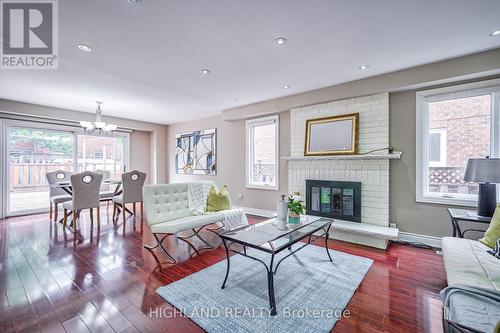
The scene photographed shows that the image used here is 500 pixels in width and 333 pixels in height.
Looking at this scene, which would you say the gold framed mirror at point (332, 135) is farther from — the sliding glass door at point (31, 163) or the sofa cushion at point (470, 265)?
the sliding glass door at point (31, 163)

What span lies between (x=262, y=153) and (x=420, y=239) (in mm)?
3170

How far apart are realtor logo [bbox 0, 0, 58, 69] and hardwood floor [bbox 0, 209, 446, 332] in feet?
8.20

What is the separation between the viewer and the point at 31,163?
5.09 meters

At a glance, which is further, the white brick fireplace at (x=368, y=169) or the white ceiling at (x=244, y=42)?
the white brick fireplace at (x=368, y=169)

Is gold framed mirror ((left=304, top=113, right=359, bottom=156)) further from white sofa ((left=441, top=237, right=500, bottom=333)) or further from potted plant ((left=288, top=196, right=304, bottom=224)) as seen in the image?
white sofa ((left=441, top=237, right=500, bottom=333))

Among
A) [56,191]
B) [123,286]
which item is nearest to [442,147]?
[123,286]

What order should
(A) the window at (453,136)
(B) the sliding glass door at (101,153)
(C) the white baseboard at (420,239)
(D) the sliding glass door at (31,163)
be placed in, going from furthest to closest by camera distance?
(B) the sliding glass door at (101,153), (D) the sliding glass door at (31,163), (C) the white baseboard at (420,239), (A) the window at (453,136)

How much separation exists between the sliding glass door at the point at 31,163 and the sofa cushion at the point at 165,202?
14.3 ft

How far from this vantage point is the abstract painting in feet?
19.4

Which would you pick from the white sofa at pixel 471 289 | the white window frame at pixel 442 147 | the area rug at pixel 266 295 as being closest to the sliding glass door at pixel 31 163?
the area rug at pixel 266 295

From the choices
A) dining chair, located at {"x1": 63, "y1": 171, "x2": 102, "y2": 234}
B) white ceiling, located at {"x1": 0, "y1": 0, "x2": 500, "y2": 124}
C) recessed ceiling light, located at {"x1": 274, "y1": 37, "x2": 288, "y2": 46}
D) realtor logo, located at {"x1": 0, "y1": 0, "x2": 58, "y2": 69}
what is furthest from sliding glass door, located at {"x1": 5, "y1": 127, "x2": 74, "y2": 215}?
recessed ceiling light, located at {"x1": 274, "y1": 37, "x2": 288, "y2": 46}

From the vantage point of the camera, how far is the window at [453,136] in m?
2.80

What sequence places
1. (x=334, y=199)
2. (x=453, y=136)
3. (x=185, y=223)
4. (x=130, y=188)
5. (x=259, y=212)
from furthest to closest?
1. (x=259, y=212)
2. (x=130, y=188)
3. (x=334, y=199)
4. (x=453, y=136)
5. (x=185, y=223)

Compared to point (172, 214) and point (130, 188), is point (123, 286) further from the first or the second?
point (130, 188)
